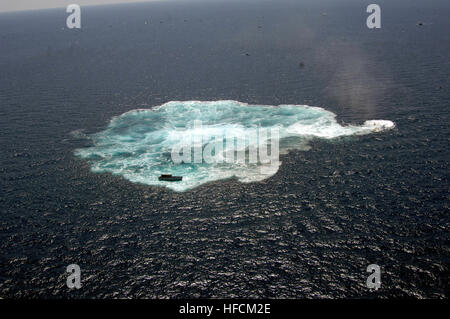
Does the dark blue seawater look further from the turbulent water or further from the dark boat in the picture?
the turbulent water

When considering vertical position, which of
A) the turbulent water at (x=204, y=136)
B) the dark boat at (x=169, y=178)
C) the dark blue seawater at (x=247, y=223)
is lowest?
the dark blue seawater at (x=247, y=223)

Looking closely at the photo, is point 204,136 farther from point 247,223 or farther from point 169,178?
point 247,223

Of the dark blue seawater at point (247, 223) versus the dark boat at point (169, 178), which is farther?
the dark boat at point (169, 178)

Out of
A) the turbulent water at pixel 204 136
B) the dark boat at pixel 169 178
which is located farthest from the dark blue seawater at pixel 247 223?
the turbulent water at pixel 204 136

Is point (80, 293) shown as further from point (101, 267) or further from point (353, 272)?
point (353, 272)

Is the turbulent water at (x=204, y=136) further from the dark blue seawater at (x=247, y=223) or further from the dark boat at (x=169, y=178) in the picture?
the dark blue seawater at (x=247, y=223)

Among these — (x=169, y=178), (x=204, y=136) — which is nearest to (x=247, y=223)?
(x=169, y=178)

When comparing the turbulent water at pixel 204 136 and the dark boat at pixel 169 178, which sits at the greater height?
the turbulent water at pixel 204 136

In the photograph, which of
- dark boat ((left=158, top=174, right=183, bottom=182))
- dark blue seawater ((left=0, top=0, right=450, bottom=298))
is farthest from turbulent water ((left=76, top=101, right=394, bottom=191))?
dark blue seawater ((left=0, top=0, right=450, bottom=298))
